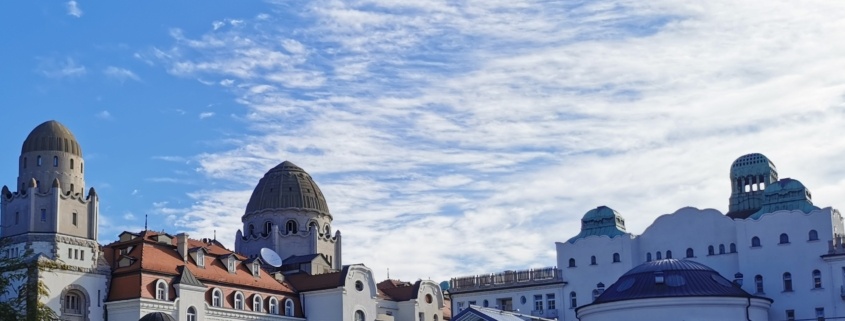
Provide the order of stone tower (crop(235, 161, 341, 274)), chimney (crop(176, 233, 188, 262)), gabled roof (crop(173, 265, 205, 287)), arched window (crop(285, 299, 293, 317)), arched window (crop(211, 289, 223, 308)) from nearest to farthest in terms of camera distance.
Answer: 1. gabled roof (crop(173, 265, 205, 287))
2. arched window (crop(211, 289, 223, 308))
3. chimney (crop(176, 233, 188, 262))
4. arched window (crop(285, 299, 293, 317))
5. stone tower (crop(235, 161, 341, 274))

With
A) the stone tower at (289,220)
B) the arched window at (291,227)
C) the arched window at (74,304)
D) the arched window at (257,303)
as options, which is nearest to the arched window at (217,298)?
the arched window at (257,303)

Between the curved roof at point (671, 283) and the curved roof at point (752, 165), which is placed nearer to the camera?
the curved roof at point (671, 283)

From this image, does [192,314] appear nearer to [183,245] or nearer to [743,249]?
[183,245]

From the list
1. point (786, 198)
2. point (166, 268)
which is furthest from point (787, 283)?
point (166, 268)

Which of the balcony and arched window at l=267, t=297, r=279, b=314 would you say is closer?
arched window at l=267, t=297, r=279, b=314

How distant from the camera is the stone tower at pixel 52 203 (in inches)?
3209

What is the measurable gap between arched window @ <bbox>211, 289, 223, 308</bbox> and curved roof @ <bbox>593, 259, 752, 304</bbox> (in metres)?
28.6

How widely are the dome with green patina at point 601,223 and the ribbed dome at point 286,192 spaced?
28.0 metres

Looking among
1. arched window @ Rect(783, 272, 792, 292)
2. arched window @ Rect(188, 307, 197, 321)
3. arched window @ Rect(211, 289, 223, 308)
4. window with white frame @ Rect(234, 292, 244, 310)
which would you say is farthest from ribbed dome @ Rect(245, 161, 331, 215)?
arched window @ Rect(783, 272, 792, 292)

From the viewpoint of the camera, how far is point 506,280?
345 ft

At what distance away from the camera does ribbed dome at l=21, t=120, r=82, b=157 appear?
8450 cm

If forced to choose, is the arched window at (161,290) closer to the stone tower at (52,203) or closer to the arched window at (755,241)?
the stone tower at (52,203)

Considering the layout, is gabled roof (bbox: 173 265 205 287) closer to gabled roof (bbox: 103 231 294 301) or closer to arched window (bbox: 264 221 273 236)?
gabled roof (bbox: 103 231 294 301)

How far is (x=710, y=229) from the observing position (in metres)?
94.9
